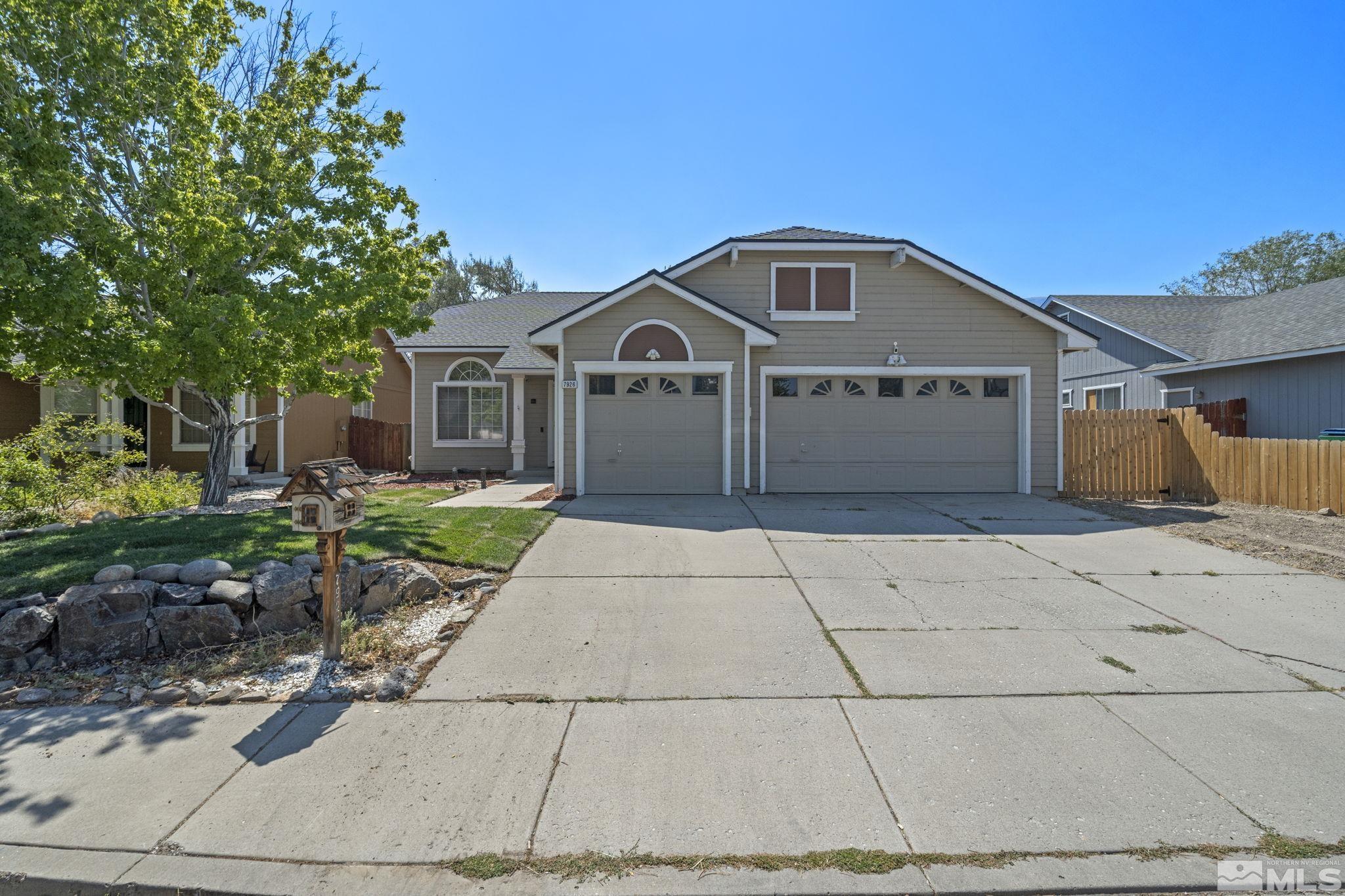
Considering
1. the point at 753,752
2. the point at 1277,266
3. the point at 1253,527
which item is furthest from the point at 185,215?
the point at 1277,266

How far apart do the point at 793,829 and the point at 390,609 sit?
4.22 m

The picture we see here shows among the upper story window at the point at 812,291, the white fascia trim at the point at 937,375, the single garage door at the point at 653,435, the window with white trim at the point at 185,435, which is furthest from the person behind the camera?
the window with white trim at the point at 185,435

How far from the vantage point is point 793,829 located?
292cm

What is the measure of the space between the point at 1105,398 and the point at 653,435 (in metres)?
17.7

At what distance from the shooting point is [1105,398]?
22.4 m

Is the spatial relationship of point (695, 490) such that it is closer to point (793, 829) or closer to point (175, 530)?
point (175, 530)

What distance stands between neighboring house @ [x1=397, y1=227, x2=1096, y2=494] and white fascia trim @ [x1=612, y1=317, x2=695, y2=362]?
0.9 inches

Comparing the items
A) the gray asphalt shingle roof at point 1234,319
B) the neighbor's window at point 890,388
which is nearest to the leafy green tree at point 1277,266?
the gray asphalt shingle roof at point 1234,319

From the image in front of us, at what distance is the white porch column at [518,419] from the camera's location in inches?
647

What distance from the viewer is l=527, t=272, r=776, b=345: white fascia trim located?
11.9 metres

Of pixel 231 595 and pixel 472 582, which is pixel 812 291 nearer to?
pixel 472 582

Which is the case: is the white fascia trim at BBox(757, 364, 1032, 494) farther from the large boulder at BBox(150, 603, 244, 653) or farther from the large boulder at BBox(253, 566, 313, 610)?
the large boulder at BBox(150, 603, 244, 653)

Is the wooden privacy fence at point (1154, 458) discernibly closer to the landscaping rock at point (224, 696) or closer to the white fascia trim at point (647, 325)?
the white fascia trim at point (647, 325)

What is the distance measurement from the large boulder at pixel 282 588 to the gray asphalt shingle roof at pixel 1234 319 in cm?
1918
